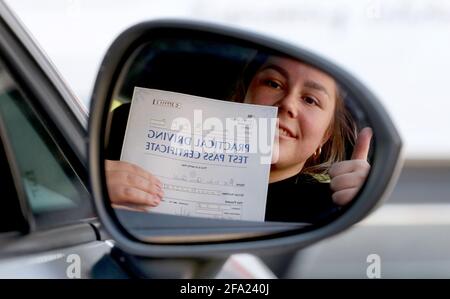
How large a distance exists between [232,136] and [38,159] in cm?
37

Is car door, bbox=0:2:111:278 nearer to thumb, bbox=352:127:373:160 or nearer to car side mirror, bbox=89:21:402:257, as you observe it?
car side mirror, bbox=89:21:402:257

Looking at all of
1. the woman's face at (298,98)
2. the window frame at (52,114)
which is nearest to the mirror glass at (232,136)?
the woman's face at (298,98)

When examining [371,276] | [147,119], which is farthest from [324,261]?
[147,119]

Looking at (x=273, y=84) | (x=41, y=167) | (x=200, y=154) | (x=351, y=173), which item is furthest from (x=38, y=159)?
(x=351, y=173)

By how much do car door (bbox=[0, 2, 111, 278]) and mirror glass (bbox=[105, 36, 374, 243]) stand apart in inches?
4.8

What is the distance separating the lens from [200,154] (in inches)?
51.6

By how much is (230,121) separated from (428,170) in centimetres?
364

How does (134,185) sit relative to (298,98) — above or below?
below

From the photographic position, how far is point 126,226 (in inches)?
48.1

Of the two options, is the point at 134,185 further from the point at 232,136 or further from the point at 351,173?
the point at 351,173

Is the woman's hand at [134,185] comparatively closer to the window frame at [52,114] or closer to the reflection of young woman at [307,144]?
the window frame at [52,114]

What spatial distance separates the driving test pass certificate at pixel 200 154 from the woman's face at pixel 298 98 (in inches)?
1.0

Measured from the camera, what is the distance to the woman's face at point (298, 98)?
122cm

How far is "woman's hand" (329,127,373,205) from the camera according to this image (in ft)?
3.95
